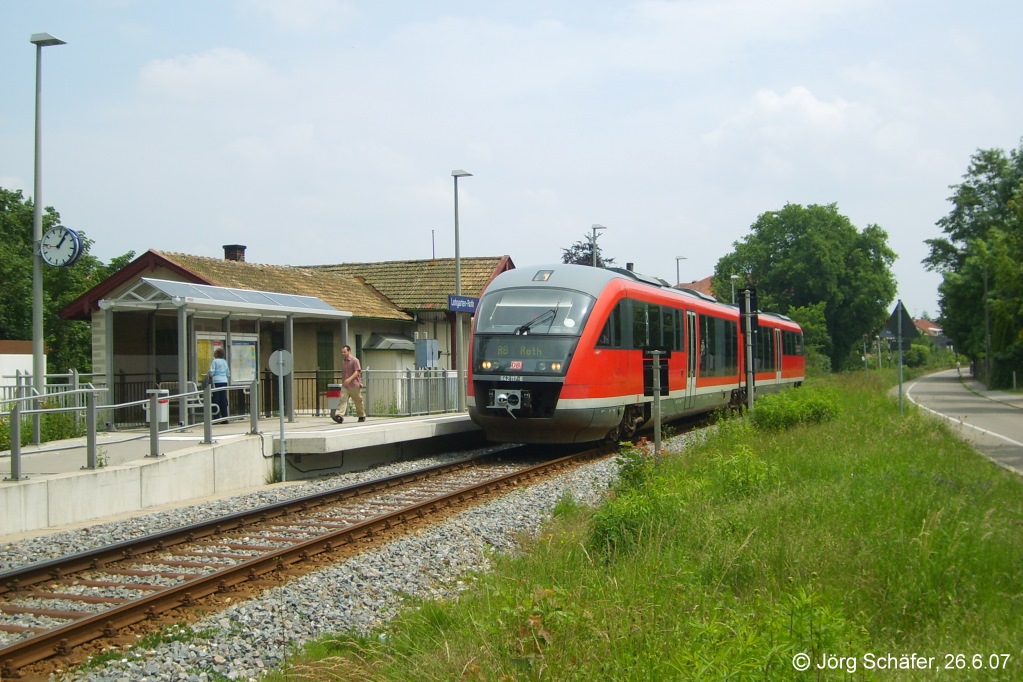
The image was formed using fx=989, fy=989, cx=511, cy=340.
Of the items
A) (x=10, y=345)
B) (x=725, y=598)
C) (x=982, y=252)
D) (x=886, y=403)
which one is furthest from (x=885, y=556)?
(x=982, y=252)

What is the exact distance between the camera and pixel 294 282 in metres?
28.5

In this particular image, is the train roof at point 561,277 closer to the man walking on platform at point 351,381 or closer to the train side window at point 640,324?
the train side window at point 640,324

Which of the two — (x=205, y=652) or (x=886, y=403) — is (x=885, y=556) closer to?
(x=205, y=652)

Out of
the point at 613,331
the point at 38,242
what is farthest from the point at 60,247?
the point at 613,331

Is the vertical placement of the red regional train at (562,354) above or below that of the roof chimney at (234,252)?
below

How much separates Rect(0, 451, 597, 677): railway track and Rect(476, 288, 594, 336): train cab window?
338 centimetres

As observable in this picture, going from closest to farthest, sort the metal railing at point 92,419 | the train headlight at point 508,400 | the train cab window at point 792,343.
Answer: the metal railing at point 92,419
the train headlight at point 508,400
the train cab window at point 792,343

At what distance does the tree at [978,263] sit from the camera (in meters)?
53.7

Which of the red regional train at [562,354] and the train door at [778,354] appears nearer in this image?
the red regional train at [562,354]

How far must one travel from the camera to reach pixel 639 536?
7051 mm

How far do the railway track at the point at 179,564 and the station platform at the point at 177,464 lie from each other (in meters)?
2.25

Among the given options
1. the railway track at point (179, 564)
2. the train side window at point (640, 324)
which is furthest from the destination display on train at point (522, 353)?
the railway track at point (179, 564)

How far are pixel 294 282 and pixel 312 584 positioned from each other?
2162 centimetres

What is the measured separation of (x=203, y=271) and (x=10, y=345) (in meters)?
14.2
